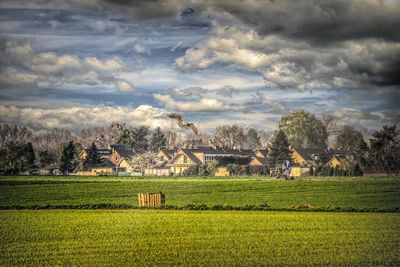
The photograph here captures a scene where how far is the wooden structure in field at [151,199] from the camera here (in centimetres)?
4231

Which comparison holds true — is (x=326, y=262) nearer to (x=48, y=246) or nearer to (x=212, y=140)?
(x=48, y=246)

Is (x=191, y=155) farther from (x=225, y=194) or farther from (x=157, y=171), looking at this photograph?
(x=225, y=194)

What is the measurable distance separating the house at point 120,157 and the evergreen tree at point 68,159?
17.2 meters

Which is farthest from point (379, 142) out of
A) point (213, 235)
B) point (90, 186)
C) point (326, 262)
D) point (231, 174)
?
point (326, 262)

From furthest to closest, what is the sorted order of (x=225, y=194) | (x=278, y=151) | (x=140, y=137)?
(x=140, y=137)
(x=278, y=151)
(x=225, y=194)

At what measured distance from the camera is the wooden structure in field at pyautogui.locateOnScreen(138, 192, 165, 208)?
42312mm

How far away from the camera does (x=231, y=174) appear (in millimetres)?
109375

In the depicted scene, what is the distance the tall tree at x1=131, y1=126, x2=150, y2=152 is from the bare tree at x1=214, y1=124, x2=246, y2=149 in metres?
18.0

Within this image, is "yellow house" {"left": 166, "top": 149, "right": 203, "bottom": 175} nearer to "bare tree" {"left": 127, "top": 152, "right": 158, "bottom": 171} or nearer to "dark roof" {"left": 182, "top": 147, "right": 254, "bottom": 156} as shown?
"dark roof" {"left": 182, "top": 147, "right": 254, "bottom": 156}

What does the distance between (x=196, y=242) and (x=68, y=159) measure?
302 ft

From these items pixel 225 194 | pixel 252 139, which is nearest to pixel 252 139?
pixel 252 139

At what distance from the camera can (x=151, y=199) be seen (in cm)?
4278

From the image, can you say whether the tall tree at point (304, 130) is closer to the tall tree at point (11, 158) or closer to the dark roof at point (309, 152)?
the dark roof at point (309, 152)

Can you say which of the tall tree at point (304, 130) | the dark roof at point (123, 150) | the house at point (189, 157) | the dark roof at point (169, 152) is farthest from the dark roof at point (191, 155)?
the tall tree at point (304, 130)
